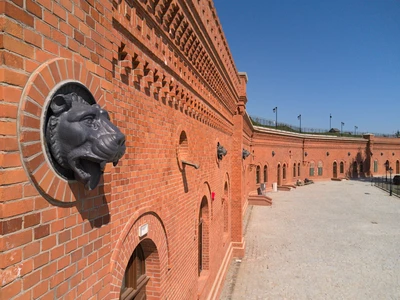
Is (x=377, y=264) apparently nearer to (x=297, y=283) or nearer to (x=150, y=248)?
(x=297, y=283)

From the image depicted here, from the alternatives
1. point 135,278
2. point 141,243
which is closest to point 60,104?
point 141,243

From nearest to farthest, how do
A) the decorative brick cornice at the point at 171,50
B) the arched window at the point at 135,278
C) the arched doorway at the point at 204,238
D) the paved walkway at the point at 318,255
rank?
the decorative brick cornice at the point at 171,50 < the arched window at the point at 135,278 < the arched doorway at the point at 204,238 < the paved walkway at the point at 318,255

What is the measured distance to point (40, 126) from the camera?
1814mm

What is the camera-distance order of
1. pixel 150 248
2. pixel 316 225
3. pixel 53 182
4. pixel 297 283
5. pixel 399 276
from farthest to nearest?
pixel 316 225
pixel 399 276
pixel 297 283
pixel 150 248
pixel 53 182

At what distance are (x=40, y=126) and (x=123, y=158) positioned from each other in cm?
158

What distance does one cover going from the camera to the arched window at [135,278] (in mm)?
4035

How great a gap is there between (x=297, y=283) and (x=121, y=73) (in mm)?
10195

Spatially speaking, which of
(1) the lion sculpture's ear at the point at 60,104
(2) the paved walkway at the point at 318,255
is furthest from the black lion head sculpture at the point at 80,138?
(2) the paved walkway at the point at 318,255

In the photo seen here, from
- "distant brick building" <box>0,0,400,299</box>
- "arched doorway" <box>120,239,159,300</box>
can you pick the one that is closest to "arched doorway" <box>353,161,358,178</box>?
"distant brick building" <box>0,0,400,299</box>

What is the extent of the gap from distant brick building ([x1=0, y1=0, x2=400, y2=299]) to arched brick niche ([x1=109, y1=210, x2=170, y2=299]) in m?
0.02

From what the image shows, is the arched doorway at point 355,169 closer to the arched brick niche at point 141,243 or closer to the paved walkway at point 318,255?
the paved walkway at point 318,255

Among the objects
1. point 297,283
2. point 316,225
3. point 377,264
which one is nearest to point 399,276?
point 377,264

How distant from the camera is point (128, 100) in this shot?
3.52m

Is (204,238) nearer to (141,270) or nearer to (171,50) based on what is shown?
(141,270)
